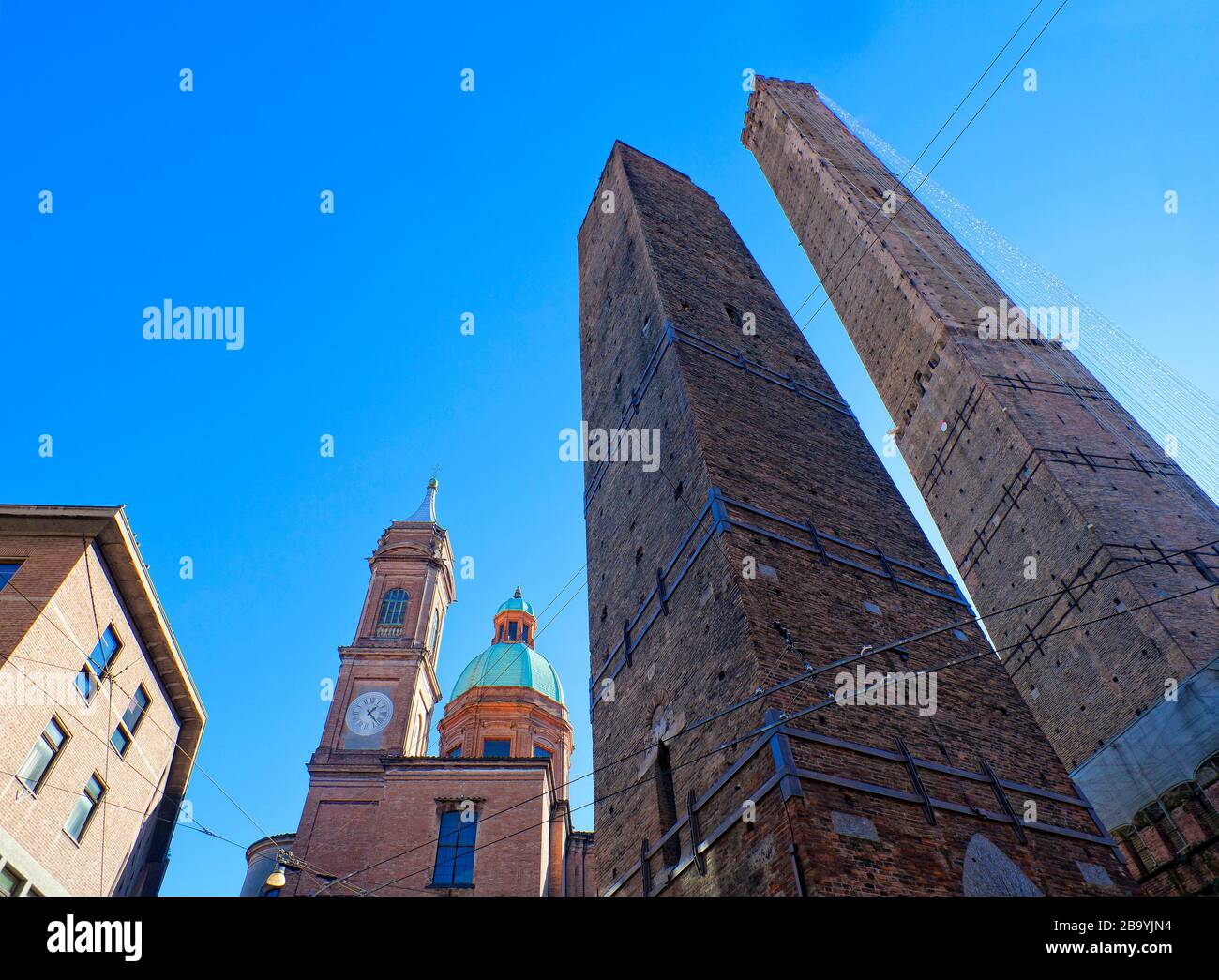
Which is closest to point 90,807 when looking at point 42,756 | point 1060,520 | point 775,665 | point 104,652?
point 42,756

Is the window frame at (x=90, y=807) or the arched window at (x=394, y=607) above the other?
the arched window at (x=394, y=607)

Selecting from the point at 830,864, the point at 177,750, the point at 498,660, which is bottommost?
the point at 830,864

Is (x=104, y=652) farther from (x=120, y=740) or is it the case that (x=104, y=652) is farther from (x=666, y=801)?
(x=666, y=801)

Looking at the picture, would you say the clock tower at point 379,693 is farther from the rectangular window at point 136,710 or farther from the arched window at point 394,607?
the rectangular window at point 136,710

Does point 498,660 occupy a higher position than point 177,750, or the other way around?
point 498,660

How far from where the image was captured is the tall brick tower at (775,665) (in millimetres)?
7266

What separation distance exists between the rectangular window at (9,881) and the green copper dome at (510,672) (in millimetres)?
23588

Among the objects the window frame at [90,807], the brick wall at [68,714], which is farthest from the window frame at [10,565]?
the window frame at [90,807]
